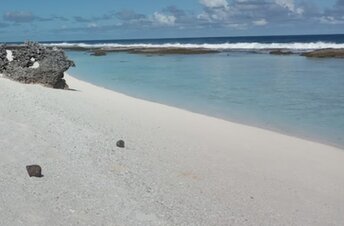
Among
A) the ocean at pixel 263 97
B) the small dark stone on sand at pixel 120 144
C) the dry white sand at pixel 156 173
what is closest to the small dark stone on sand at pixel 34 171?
the dry white sand at pixel 156 173

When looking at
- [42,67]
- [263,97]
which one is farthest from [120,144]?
[263,97]

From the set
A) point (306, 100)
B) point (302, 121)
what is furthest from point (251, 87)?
point (302, 121)

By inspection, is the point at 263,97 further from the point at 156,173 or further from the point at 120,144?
the point at 156,173

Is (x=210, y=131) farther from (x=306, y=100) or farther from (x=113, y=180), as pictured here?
(x=306, y=100)

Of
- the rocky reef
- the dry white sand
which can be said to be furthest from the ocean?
the rocky reef

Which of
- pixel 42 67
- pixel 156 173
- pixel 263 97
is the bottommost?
pixel 263 97

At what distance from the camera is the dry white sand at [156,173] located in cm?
523

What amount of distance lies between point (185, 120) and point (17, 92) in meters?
4.18

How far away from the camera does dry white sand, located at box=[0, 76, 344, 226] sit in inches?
206

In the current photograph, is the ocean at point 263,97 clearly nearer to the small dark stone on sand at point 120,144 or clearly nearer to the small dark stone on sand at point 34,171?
the small dark stone on sand at point 120,144

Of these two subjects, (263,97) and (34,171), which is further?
(263,97)

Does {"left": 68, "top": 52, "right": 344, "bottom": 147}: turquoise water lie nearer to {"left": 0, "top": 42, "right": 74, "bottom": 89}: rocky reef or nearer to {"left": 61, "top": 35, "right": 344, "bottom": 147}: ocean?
{"left": 61, "top": 35, "right": 344, "bottom": 147}: ocean

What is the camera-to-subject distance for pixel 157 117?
1162 cm

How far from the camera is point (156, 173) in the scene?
670 cm
